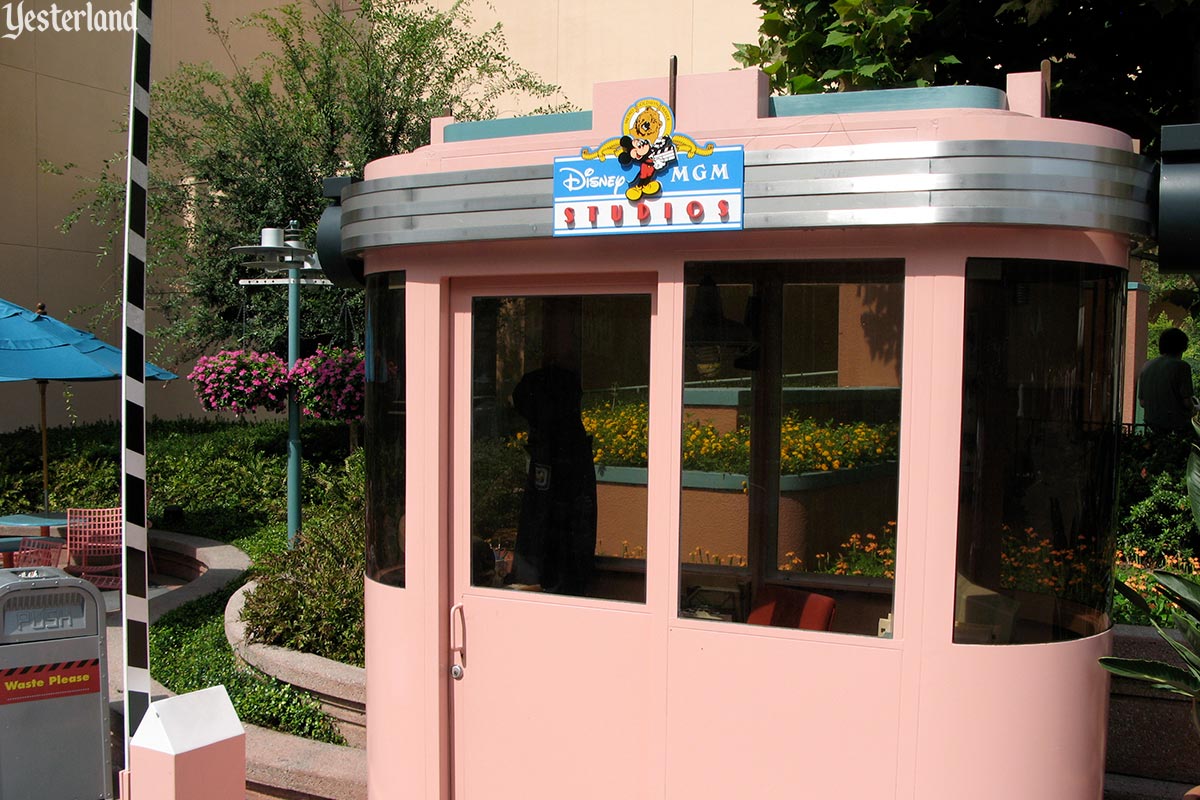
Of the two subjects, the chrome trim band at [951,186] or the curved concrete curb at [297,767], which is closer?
the chrome trim band at [951,186]

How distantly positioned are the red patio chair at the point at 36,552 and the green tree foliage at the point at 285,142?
4604 millimetres

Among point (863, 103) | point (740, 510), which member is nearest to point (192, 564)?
point (740, 510)

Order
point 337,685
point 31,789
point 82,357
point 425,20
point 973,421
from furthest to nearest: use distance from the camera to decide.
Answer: point 425,20 → point 82,357 → point 337,685 → point 31,789 → point 973,421

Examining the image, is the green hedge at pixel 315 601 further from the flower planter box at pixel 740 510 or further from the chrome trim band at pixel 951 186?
the chrome trim band at pixel 951 186

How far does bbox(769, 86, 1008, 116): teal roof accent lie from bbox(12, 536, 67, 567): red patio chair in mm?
7805

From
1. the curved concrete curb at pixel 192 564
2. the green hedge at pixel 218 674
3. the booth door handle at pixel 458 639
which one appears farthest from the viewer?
the curved concrete curb at pixel 192 564

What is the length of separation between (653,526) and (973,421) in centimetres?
103

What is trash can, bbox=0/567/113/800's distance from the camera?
4.52 meters

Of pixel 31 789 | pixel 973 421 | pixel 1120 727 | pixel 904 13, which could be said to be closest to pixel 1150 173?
pixel 973 421

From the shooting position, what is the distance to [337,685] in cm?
522

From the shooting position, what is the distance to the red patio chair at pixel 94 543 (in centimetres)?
887

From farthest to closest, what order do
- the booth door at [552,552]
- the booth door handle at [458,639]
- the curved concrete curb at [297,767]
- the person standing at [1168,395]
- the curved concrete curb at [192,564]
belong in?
the curved concrete curb at [192,564] < the person standing at [1168,395] < the curved concrete curb at [297,767] < the booth door handle at [458,639] < the booth door at [552,552]

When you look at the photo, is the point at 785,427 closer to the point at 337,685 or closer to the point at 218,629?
the point at 337,685

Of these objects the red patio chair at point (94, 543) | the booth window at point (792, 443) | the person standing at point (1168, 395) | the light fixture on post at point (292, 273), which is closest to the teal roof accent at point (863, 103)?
the booth window at point (792, 443)
